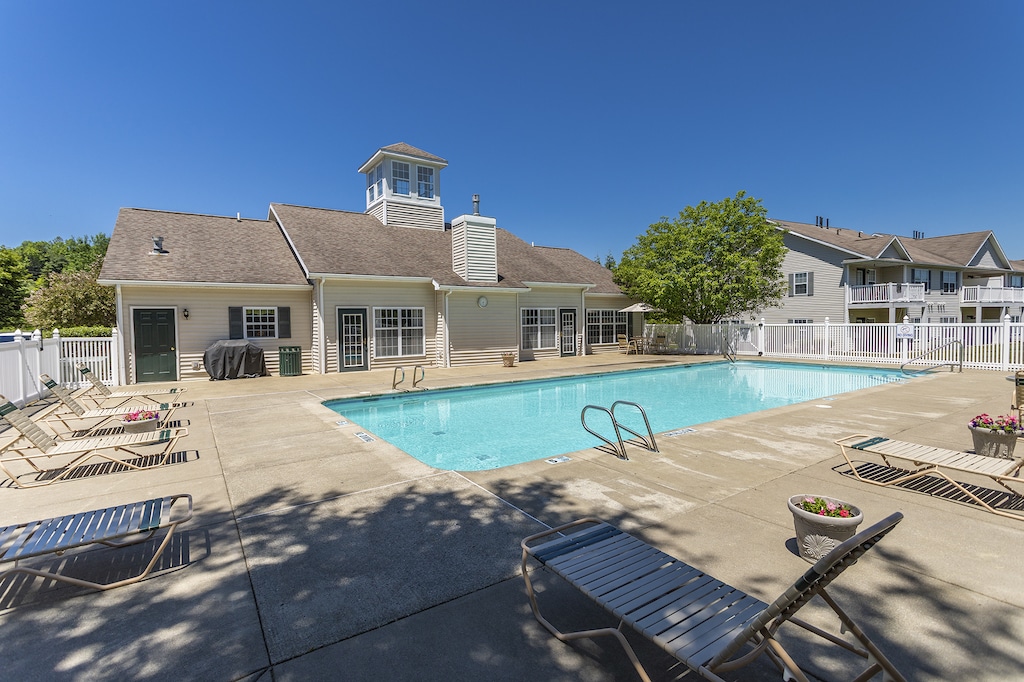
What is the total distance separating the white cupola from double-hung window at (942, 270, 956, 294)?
34.1 metres

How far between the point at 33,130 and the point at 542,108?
23.2 meters

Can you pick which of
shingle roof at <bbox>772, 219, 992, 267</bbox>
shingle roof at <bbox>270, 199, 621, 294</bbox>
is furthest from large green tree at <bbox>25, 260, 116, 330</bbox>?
shingle roof at <bbox>772, 219, 992, 267</bbox>

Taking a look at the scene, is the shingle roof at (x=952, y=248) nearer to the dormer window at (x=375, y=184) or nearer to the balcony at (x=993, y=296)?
the balcony at (x=993, y=296)

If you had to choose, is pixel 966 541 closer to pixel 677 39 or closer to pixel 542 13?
pixel 542 13

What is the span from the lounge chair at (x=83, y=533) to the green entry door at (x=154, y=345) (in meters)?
13.2

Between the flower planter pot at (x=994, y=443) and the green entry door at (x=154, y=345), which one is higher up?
the green entry door at (x=154, y=345)

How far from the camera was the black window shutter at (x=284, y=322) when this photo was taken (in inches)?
645

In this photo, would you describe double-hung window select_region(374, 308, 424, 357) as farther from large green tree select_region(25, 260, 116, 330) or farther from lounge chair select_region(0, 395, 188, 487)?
large green tree select_region(25, 260, 116, 330)

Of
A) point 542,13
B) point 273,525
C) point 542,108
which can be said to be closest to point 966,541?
point 273,525

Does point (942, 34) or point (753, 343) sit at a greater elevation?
point (942, 34)

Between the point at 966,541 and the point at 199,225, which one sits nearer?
the point at 966,541

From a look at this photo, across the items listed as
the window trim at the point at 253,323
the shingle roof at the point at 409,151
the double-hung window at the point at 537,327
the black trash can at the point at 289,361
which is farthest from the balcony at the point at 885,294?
the window trim at the point at 253,323

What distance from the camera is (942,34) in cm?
1748

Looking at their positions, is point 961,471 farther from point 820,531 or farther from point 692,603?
point 692,603
